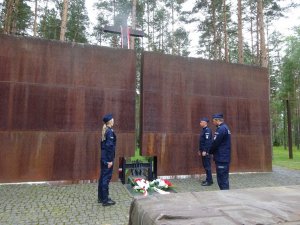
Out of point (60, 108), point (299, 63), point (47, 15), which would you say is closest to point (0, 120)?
point (60, 108)

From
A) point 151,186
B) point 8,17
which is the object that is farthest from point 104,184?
point 8,17

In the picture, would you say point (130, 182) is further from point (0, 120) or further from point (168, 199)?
point (168, 199)

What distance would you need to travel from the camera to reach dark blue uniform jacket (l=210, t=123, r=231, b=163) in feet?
20.6

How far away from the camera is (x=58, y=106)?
25.6ft

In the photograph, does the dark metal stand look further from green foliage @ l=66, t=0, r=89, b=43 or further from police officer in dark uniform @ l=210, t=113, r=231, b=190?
green foliage @ l=66, t=0, r=89, b=43

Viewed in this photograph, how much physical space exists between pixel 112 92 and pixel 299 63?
2568 centimetres

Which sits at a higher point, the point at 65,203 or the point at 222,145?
the point at 222,145

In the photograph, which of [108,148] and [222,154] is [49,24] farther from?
[222,154]

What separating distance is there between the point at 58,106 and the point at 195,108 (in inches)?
165

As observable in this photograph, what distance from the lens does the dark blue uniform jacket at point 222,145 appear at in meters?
6.29

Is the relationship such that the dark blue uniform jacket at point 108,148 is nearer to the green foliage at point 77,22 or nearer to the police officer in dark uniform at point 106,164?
the police officer in dark uniform at point 106,164

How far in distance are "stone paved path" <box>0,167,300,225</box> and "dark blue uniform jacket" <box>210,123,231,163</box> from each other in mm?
1489

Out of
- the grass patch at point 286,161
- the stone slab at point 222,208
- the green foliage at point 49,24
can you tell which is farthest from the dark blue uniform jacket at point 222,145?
the green foliage at point 49,24

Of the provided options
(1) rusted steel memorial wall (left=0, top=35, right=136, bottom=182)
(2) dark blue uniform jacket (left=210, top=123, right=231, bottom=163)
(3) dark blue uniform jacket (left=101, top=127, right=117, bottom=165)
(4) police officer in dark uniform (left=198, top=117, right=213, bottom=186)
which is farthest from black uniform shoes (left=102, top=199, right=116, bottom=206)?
(4) police officer in dark uniform (left=198, top=117, right=213, bottom=186)
